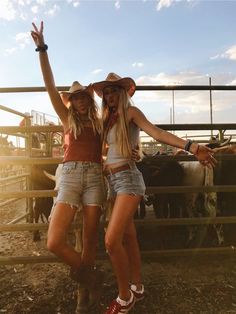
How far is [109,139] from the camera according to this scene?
10.4ft

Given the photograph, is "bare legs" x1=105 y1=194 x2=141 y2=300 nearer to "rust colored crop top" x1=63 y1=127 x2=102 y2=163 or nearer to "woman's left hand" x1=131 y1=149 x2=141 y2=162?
"woman's left hand" x1=131 y1=149 x2=141 y2=162

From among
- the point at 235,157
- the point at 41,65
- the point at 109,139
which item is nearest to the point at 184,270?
the point at 235,157

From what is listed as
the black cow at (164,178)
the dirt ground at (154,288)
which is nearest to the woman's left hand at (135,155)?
the dirt ground at (154,288)

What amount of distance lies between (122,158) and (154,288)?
65.1 inches

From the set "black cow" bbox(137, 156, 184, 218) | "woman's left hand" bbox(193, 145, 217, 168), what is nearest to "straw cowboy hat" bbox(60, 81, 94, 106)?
"woman's left hand" bbox(193, 145, 217, 168)

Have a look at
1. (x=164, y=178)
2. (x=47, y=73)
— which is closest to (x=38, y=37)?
(x=47, y=73)

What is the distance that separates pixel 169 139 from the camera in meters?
3.00

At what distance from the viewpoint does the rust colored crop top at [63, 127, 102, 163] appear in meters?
3.16

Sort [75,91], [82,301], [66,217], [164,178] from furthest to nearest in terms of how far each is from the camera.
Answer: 1. [164,178]
2. [82,301]
3. [75,91]
4. [66,217]

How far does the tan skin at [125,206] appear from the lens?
2965mm

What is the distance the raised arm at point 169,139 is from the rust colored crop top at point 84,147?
0.37 metres

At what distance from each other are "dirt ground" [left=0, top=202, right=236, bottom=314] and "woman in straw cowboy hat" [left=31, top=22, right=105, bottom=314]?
488 mm

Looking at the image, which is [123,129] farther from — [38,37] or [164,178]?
[164,178]

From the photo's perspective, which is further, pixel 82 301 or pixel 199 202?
pixel 199 202
